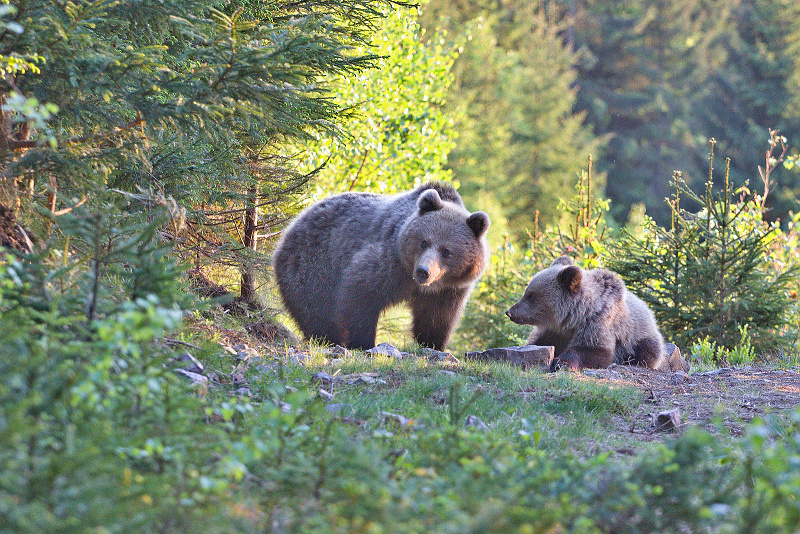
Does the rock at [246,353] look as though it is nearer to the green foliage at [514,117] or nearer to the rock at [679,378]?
the rock at [679,378]

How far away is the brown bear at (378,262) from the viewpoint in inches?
272

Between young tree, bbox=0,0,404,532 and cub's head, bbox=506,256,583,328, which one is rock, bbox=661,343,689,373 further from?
young tree, bbox=0,0,404,532

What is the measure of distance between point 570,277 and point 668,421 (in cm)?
Answer: 259

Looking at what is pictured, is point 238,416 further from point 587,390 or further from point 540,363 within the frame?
point 540,363

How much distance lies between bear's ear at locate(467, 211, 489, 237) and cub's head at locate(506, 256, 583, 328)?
0.74 metres

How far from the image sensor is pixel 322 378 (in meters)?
4.73

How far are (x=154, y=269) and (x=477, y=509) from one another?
65.7 inches

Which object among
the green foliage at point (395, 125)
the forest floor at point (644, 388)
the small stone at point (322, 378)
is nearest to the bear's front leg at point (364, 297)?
the forest floor at point (644, 388)

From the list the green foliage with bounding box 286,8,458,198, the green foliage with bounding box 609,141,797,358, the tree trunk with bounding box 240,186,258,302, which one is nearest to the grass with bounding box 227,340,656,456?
the tree trunk with bounding box 240,186,258,302

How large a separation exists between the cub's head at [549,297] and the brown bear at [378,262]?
54cm

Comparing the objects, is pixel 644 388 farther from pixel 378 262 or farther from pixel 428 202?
pixel 378 262

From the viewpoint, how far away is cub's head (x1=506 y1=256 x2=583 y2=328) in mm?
6840

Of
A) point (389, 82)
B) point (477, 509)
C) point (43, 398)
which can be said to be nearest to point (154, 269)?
point (43, 398)

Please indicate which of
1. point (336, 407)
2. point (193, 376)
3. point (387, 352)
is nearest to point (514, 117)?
point (387, 352)
